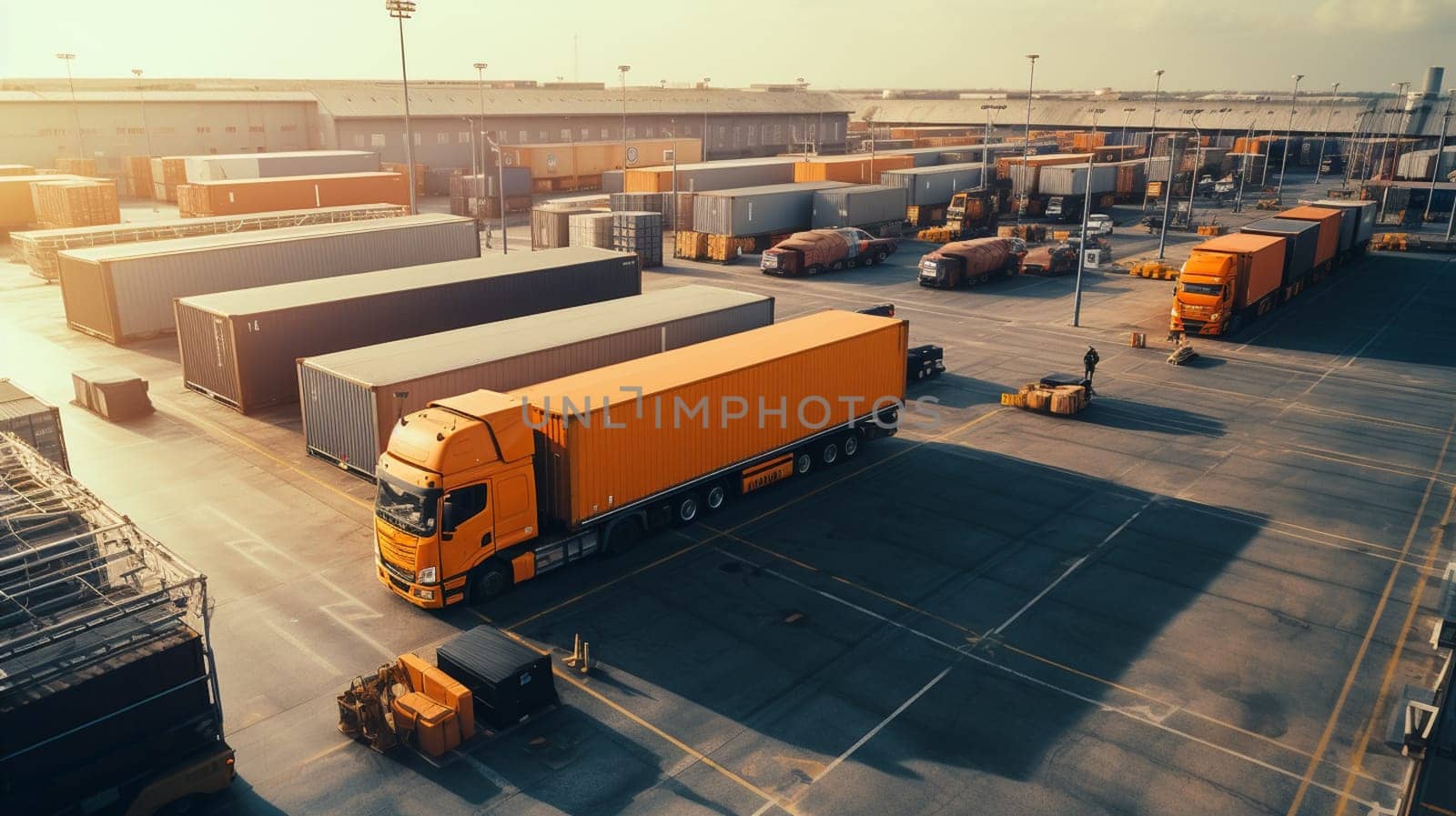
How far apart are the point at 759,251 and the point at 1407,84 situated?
8389cm

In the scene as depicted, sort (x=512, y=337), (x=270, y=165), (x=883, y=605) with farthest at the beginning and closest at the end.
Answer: (x=270, y=165) < (x=512, y=337) < (x=883, y=605)

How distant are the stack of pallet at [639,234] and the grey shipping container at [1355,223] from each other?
43.6 meters

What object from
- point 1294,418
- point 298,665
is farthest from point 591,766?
point 1294,418

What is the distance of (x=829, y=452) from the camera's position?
28.6 metres

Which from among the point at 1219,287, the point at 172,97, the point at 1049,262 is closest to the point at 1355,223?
the point at 1049,262

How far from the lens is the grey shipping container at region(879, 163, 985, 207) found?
81.2 m

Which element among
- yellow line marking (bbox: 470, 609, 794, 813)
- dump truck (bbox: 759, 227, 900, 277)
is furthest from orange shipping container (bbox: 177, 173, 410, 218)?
yellow line marking (bbox: 470, 609, 794, 813)

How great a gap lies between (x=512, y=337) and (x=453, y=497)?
1096 centimetres

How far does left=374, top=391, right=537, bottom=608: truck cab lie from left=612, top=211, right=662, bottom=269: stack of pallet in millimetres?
40602

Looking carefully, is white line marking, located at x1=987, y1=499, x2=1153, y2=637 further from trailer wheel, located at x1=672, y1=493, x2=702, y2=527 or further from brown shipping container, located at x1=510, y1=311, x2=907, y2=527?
trailer wheel, located at x1=672, y1=493, x2=702, y2=527

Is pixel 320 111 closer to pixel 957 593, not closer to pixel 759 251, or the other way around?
pixel 759 251

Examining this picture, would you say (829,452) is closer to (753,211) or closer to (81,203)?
(753,211)

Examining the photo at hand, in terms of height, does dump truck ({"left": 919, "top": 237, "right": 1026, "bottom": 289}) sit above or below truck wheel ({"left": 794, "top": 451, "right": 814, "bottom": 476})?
above

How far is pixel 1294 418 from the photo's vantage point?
34.2 metres
